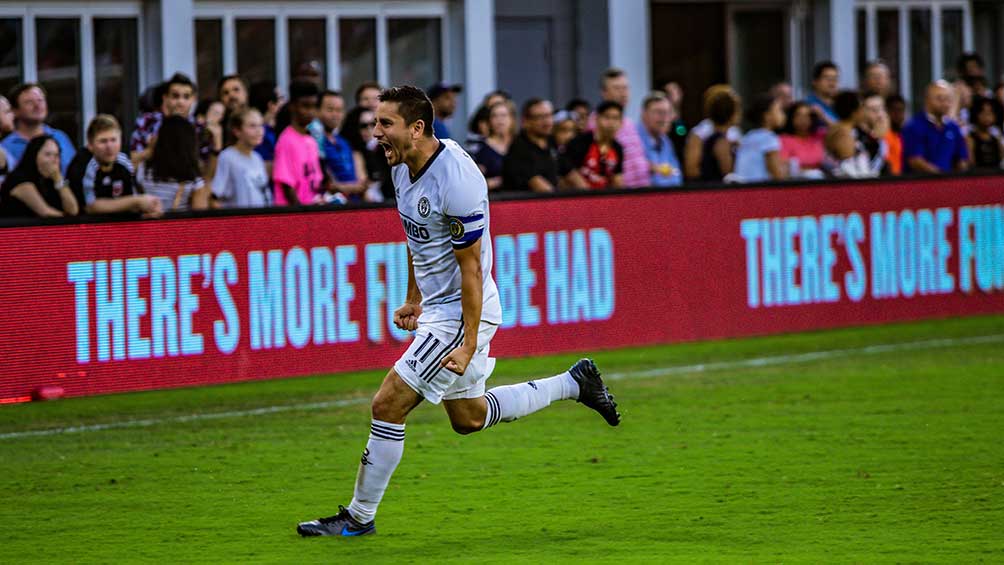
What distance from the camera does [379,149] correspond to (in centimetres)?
1617

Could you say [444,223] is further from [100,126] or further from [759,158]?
[759,158]

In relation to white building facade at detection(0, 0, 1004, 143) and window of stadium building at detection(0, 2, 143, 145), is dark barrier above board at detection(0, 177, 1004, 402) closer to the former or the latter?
white building facade at detection(0, 0, 1004, 143)

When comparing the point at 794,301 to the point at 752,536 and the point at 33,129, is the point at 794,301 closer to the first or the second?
the point at 33,129

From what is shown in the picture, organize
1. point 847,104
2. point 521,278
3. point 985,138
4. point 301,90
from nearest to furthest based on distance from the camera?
point 301,90
point 521,278
point 847,104
point 985,138

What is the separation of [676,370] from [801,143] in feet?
13.4

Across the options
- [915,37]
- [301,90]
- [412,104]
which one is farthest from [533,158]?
[915,37]

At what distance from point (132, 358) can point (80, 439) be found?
1406mm

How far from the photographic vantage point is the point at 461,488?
Result: 30.9 ft

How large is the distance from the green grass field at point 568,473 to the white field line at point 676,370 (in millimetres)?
63

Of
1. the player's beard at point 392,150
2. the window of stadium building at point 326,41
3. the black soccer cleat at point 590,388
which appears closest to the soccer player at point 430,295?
the player's beard at point 392,150

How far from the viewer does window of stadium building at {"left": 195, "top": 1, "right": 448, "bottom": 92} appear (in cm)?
2097

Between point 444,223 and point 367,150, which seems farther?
point 367,150

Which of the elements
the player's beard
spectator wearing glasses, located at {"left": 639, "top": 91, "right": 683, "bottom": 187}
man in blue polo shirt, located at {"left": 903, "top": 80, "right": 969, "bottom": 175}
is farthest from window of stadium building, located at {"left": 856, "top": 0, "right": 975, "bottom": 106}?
the player's beard

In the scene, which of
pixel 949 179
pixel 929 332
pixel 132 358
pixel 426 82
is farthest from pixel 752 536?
pixel 426 82
